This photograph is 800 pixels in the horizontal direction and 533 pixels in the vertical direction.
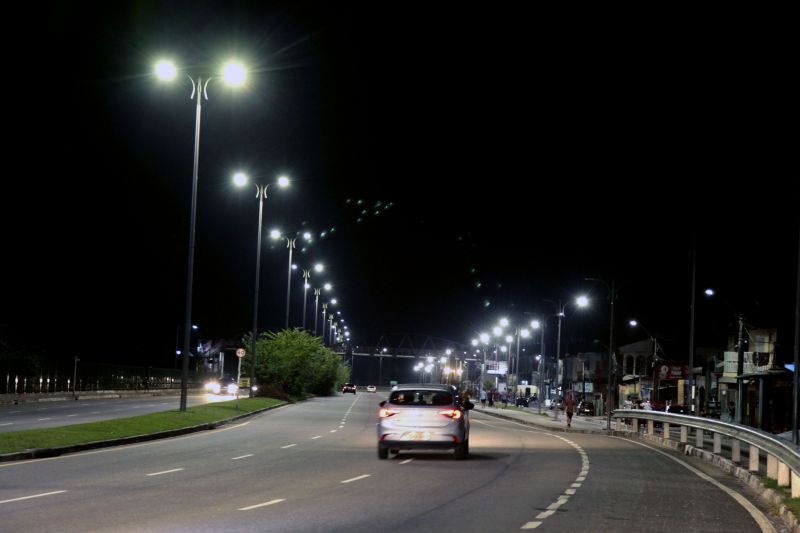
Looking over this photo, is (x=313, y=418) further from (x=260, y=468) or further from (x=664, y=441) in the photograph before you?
(x=260, y=468)

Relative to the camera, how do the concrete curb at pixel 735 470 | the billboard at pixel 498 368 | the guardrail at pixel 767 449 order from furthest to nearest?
the billboard at pixel 498 368 < the guardrail at pixel 767 449 < the concrete curb at pixel 735 470

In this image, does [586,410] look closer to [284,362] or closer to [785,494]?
[284,362]

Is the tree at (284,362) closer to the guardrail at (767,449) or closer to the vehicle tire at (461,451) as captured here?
the guardrail at (767,449)

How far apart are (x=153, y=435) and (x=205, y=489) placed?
569 inches

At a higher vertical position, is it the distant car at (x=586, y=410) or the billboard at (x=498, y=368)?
the billboard at (x=498, y=368)

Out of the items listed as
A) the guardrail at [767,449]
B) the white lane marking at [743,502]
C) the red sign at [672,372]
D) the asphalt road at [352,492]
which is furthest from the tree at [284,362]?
the white lane marking at [743,502]

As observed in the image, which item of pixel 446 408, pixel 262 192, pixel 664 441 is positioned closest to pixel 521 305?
pixel 262 192

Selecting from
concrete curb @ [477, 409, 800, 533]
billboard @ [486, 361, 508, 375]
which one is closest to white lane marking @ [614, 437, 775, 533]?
concrete curb @ [477, 409, 800, 533]

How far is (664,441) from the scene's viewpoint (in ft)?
121

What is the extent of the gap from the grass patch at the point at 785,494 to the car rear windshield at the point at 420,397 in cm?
765

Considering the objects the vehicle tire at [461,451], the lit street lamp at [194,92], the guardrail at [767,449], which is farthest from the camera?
the lit street lamp at [194,92]

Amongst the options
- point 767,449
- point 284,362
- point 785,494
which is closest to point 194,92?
point 767,449

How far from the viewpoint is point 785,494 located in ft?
54.2

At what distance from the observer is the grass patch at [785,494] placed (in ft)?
46.5
